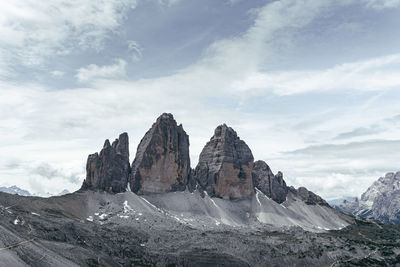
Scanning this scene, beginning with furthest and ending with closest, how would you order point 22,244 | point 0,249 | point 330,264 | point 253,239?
point 253,239 → point 330,264 → point 22,244 → point 0,249

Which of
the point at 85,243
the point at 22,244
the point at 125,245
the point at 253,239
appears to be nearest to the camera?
the point at 22,244

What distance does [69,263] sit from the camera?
11050 centimetres

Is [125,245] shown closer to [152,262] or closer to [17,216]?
[152,262]

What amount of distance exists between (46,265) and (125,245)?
5352cm

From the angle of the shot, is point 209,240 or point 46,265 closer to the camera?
point 46,265

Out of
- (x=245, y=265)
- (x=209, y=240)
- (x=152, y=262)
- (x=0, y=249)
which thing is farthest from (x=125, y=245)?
(x=0, y=249)

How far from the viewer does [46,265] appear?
336 ft

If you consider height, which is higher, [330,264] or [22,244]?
[22,244]

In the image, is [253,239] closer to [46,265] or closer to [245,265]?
[245,265]

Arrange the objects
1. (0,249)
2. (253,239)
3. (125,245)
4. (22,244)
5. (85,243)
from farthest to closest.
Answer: (253,239)
(125,245)
(85,243)
(22,244)
(0,249)

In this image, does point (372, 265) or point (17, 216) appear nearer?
point (17, 216)

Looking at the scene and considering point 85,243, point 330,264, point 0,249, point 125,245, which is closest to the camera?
point 0,249

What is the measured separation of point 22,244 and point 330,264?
11986cm

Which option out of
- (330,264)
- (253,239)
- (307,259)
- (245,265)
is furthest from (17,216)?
(330,264)
